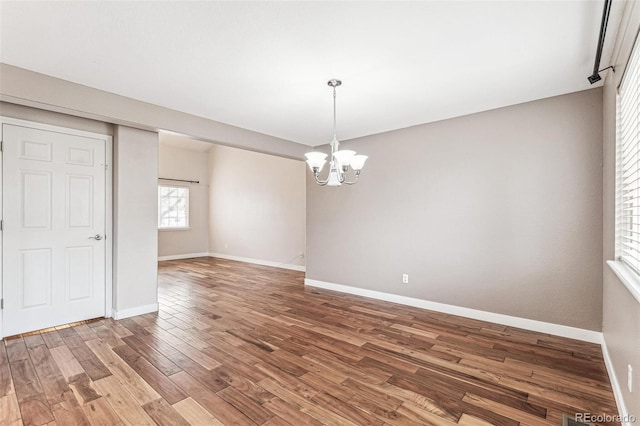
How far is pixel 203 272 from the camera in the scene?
6676 millimetres

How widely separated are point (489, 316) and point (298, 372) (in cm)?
249

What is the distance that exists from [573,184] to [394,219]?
2068 mm

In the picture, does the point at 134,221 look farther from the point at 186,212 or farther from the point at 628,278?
the point at 186,212

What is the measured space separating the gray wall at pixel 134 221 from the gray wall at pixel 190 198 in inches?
183

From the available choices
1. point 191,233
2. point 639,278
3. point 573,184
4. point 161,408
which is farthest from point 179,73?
point 191,233

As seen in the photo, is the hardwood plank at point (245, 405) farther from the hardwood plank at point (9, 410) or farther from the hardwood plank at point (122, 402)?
the hardwood plank at point (9, 410)

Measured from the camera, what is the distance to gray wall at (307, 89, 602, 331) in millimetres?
3041

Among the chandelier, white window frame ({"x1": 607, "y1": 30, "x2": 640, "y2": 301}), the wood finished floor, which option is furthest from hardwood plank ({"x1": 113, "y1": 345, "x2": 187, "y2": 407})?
white window frame ({"x1": 607, "y1": 30, "x2": 640, "y2": 301})

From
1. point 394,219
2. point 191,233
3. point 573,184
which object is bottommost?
point 191,233

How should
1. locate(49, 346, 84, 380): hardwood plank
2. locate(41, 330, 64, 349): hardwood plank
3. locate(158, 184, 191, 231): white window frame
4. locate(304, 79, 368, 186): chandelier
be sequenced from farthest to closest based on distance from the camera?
locate(158, 184, 191, 231): white window frame → locate(41, 330, 64, 349): hardwood plank → locate(304, 79, 368, 186): chandelier → locate(49, 346, 84, 380): hardwood plank

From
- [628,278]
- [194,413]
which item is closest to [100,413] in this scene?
[194,413]

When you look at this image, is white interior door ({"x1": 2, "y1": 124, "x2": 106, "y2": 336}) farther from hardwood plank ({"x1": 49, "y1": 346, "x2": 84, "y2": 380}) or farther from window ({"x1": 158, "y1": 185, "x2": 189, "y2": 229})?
window ({"x1": 158, "y1": 185, "x2": 189, "y2": 229})

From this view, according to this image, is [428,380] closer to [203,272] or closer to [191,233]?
[203,272]

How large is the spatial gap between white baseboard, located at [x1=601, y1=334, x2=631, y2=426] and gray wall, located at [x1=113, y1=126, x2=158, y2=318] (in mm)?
4623
